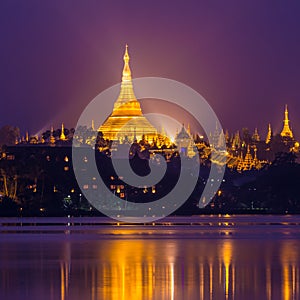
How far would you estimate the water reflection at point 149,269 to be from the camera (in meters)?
36.7

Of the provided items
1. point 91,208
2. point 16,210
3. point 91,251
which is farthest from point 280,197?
point 91,251

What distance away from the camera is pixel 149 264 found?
4478 cm

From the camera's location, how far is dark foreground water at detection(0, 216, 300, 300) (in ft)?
121

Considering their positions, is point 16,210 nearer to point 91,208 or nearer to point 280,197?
point 91,208

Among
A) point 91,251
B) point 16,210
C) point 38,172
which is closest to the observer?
point 91,251

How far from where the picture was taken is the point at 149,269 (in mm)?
43000

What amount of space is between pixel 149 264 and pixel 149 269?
5.84 feet

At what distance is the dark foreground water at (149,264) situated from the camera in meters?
36.9

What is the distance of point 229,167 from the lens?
632ft

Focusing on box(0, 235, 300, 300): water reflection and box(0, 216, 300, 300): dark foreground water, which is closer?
box(0, 235, 300, 300): water reflection

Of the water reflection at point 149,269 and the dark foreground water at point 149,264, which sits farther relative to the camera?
the dark foreground water at point 149,264

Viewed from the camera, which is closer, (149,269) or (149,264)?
(149,269)

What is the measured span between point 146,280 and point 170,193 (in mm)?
78396

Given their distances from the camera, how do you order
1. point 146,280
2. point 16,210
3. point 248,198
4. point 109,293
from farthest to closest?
point 248,198
point 16,210
point 146,280
point 109,293
